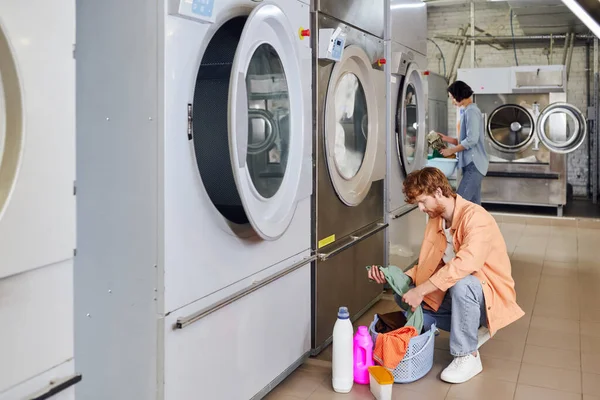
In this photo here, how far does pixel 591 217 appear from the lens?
7.55 metres

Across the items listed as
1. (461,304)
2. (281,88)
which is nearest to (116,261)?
(281,88)

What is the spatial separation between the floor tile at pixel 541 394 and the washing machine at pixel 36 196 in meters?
2.03

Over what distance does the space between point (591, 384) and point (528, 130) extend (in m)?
5.39

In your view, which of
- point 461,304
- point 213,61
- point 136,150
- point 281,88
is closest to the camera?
point 136,150

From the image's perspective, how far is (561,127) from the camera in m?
7.74

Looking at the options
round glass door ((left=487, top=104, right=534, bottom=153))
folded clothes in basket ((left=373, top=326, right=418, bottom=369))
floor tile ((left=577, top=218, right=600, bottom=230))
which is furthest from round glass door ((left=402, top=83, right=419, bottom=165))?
floor tile ((left=577, top=218, right=600, bottom=230))

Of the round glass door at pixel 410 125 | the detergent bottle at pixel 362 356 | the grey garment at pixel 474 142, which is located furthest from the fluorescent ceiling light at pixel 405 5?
the detergent bottle at pixel 362 356

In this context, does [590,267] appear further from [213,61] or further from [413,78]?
[213,61]

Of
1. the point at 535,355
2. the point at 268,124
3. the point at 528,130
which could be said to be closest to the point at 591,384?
the point at 535,355

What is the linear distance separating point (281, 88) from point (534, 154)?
19.6 feet

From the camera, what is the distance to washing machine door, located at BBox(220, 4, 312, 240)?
6.75 feet

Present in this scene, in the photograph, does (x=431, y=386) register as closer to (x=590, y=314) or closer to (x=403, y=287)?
(x=403, y=287)

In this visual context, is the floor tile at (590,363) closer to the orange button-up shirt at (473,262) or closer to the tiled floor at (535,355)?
the tiled floor at (535,355)

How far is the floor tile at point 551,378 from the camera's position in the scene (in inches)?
113
